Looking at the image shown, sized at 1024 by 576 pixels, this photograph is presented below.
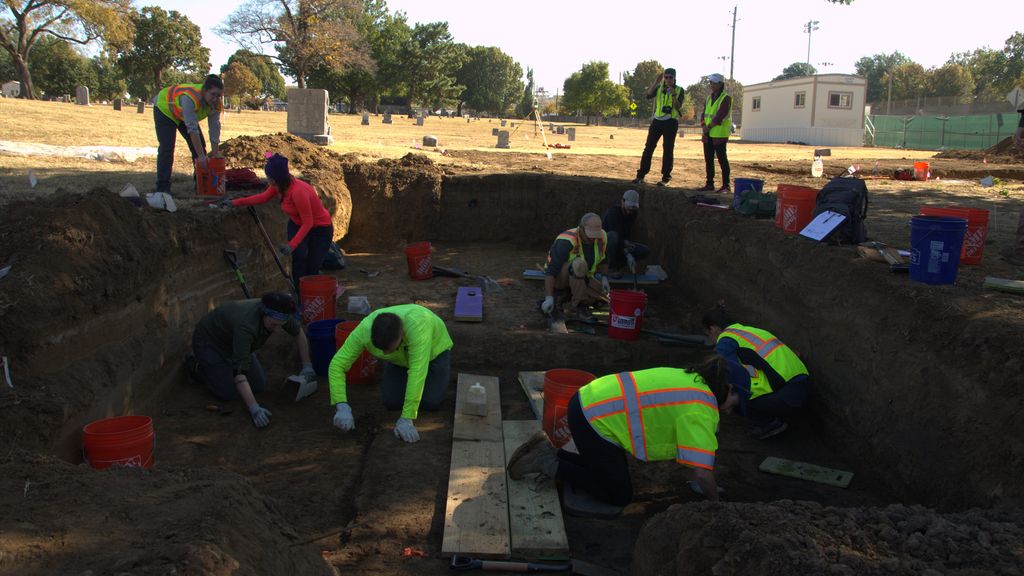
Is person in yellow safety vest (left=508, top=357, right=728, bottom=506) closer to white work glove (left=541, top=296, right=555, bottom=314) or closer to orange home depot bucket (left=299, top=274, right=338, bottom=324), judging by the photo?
orange home depot bucket (left=299, top=274, right=338, bottom=324)

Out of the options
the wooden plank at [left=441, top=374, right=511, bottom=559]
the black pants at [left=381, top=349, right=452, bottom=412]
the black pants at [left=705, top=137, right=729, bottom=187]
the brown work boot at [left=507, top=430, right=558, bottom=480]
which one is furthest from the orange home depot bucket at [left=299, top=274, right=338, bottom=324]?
the black pants at [left=705, top=137, right=729, bottom=187]

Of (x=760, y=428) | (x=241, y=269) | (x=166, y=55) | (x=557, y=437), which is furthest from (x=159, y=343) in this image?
(x=166, y=55)

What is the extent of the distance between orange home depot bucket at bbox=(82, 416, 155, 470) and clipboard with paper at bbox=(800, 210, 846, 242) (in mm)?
5592

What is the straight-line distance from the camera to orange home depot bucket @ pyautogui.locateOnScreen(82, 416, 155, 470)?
3922mm

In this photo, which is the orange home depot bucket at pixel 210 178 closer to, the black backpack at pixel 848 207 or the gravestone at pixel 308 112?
the black backpack at pixel 848 207

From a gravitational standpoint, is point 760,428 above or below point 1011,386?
below

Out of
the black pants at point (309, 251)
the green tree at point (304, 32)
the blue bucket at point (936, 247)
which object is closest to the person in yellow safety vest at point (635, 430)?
the blue bucket at point (936, 247)

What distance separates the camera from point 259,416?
528 cm

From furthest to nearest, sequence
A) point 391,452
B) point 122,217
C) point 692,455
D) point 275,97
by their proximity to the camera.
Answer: point 275,97 < point 122,217 < point 391,452 < point 692,455

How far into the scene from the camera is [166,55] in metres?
44.2

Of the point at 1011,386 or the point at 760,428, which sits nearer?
the point at 1011,386

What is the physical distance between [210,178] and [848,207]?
6.85m

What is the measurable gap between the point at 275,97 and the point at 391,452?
253 feet

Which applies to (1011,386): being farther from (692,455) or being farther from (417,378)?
(417,378)
